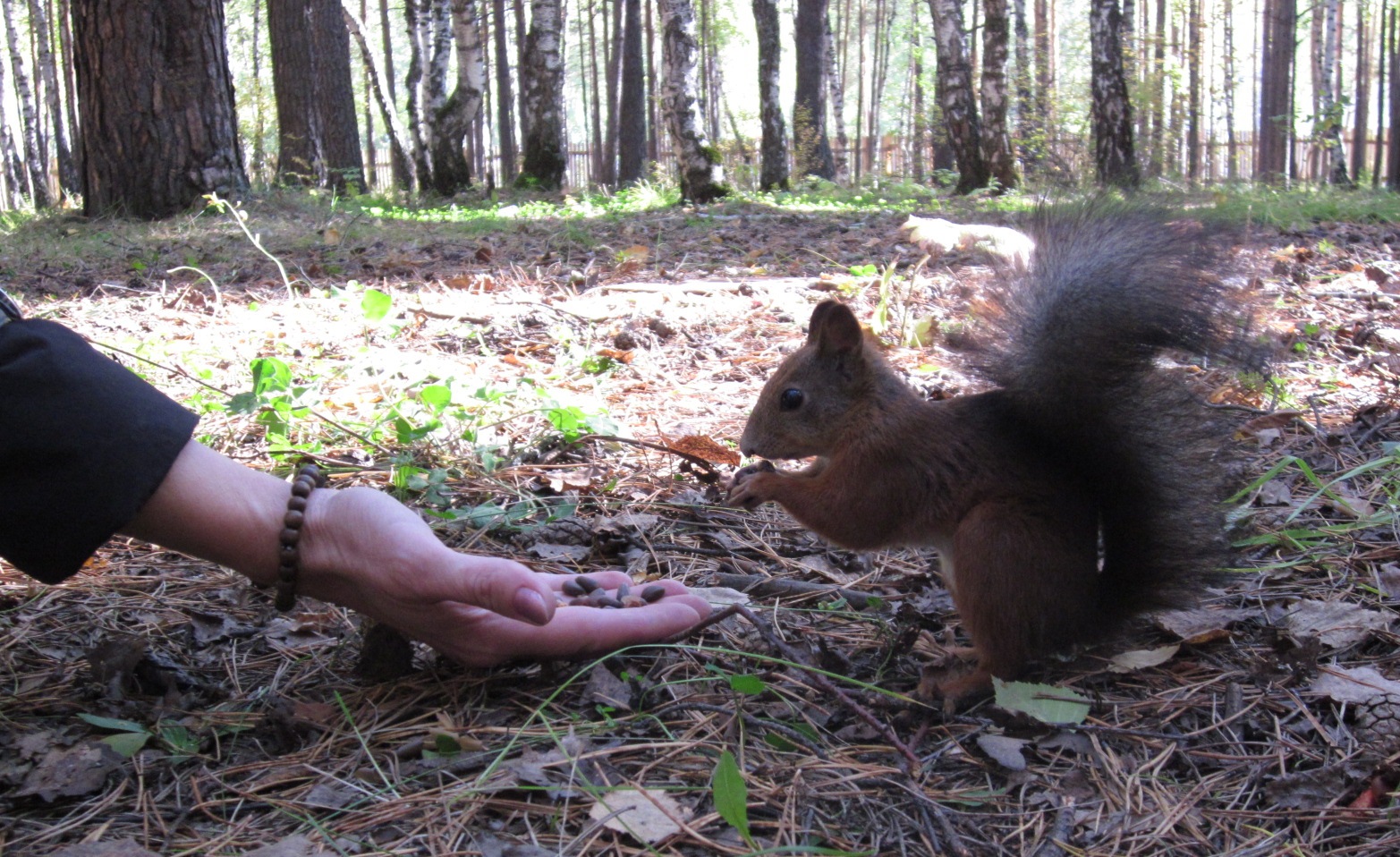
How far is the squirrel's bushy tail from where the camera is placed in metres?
1.54

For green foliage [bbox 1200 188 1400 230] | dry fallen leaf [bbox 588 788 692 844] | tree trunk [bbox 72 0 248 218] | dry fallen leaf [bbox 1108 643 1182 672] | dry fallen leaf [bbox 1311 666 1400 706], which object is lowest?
dry fallen leaf [bbox 1108 643 1182 672]

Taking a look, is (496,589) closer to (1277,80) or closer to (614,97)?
(1277,80)

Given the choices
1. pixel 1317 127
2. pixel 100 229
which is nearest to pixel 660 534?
pixel 100 229

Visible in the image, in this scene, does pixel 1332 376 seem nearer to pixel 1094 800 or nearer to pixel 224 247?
pixel 1094 800

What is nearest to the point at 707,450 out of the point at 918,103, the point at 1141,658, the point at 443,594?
the point at 1141,658

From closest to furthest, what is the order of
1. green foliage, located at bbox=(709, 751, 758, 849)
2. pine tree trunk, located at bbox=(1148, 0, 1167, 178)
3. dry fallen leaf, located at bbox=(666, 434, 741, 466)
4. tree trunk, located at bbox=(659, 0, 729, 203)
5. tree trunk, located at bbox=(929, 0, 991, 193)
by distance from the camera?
green foliage, located at bbox=(709, 751, 758, 849), dry fallen leaf, located at bbox=(666, 434, 741, 466), tree trunk, located at bbox=(659, 0, 729, 203), tree trunk, located at bbox=(929, 0, 991, 193), pine tree trunk, located at bbox=(1148, 0, 1167, 178)

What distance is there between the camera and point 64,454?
1267 millimetres

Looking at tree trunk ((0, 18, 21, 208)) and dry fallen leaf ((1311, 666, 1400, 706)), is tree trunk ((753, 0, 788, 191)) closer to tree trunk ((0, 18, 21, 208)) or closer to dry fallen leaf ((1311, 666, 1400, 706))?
dry fallen leaf ((1311, 666, 1400, 706))

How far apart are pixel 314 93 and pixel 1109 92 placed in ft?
27.6

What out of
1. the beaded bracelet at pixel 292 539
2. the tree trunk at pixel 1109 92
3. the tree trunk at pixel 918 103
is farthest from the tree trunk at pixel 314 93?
the tree trunk at pixel 918 103

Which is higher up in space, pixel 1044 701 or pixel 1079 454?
pixel 1079 454

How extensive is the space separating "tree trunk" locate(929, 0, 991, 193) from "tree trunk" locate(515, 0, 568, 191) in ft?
13.9

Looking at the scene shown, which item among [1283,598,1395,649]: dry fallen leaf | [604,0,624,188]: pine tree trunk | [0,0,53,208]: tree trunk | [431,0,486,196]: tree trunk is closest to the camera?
[1283,598,1395,649]: dry fallen leaf

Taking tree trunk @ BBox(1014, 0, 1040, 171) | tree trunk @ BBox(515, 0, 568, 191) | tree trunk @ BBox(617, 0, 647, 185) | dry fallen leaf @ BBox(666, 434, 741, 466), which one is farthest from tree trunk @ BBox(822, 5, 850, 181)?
dry fallen leaf @ BBox(666, 434, 741, 466)
